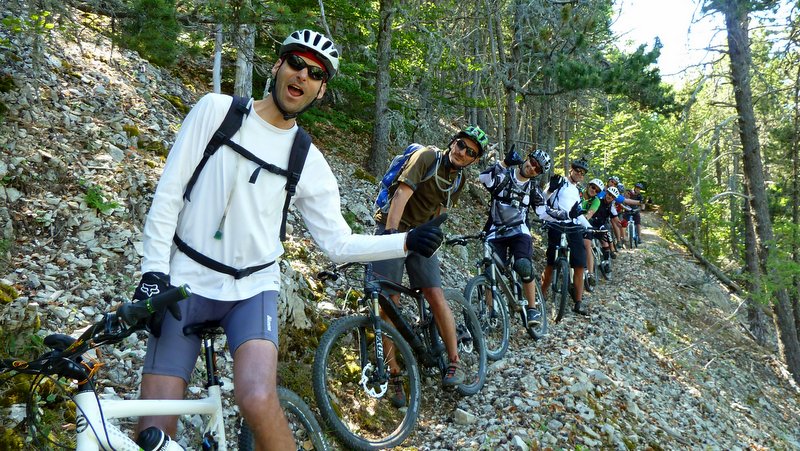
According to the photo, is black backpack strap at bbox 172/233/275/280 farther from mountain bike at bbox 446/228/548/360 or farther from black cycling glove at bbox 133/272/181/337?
mountain bike at bbox 446/228/548/360

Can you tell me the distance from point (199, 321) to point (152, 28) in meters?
4.97

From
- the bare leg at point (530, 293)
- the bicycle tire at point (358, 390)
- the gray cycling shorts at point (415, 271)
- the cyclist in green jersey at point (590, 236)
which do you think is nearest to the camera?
the bicycle tire at point (358, 390)

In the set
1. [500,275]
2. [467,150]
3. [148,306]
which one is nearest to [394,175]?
[467,150]

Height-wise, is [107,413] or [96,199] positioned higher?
[96,199]

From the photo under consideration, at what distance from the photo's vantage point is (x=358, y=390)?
221 inches

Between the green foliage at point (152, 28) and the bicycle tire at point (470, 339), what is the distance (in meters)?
4.59

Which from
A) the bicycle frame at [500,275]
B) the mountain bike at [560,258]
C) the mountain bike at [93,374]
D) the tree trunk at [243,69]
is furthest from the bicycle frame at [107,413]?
the mountain bike at [560,258]

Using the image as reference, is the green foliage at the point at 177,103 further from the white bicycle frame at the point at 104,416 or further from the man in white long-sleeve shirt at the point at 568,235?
the white bicycle frame at the point at 104,416

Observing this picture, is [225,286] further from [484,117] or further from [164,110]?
[484,117]

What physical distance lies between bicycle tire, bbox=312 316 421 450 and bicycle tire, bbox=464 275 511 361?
2.49 meters

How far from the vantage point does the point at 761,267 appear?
15.3 metres

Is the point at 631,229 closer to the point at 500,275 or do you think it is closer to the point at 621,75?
the point at 621,75

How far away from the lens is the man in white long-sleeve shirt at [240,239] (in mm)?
2893

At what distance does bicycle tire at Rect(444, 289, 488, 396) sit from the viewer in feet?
22.5
